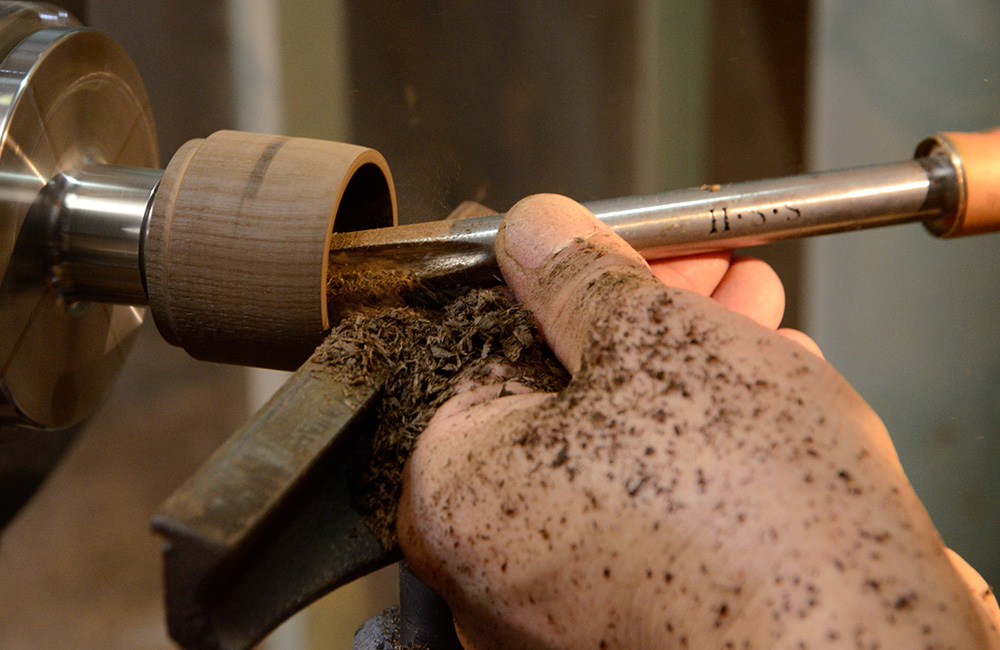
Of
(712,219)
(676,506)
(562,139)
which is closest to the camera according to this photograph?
(676,506)

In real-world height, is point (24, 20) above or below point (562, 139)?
above

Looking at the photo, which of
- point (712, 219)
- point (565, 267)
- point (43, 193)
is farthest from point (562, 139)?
point (43, 193)

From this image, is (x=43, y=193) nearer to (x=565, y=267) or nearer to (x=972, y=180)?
(x=565, y=267)

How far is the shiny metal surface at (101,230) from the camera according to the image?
633mm

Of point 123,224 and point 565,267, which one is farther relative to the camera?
point 123,224

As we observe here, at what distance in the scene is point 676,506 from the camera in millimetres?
338

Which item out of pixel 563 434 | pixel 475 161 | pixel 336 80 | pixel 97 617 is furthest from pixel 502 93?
pixel 97 617

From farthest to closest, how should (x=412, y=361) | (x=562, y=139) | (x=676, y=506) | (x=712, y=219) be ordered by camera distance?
(x=562, y=139)
(x=712, y=219)
(x=412, y=361)
(x=676, y=506)

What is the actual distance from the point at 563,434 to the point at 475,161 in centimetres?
58

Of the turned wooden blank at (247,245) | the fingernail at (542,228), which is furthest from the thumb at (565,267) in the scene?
the turned wooden blank at (247,245)

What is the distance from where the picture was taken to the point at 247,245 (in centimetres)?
53

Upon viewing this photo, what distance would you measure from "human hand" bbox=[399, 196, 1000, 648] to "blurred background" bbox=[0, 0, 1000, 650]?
0.45 metres

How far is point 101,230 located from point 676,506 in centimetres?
58

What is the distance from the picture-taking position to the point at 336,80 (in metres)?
0.86
